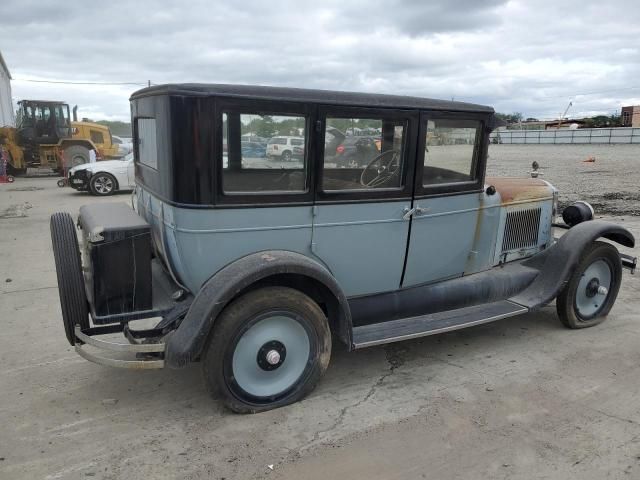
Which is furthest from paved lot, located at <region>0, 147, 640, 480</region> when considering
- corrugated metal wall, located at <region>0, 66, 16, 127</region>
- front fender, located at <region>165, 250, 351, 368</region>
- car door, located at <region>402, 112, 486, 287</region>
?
corrugated metal wall, located at <region>0, 66, 16, 127</region>

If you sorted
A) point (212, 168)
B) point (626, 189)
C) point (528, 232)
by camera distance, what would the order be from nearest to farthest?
point (212, 168) → point (528, 232) → point (626, 189)

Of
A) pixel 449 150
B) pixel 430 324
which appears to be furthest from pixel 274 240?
pixel 449 150

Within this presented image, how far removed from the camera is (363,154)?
3.47m

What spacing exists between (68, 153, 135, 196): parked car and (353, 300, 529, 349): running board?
36.3 feet

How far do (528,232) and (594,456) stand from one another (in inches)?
92.5

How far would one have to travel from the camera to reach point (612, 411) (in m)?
3.15

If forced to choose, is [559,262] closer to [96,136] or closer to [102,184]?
[102,184]

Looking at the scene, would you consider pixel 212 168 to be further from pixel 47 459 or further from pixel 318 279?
pixel 47 459

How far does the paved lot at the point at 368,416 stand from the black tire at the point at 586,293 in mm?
138

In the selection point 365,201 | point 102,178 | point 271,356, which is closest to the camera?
point 271,356

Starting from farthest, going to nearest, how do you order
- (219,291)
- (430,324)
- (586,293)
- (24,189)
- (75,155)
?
(75,155) → (24,189) → (586,293) → (430,324) → (219,291)

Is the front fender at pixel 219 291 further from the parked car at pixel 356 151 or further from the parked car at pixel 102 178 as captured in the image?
the parked car at pixel 102 178

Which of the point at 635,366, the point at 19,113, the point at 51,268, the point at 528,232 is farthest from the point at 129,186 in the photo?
the point at 635,366

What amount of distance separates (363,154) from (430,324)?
1339 mm
